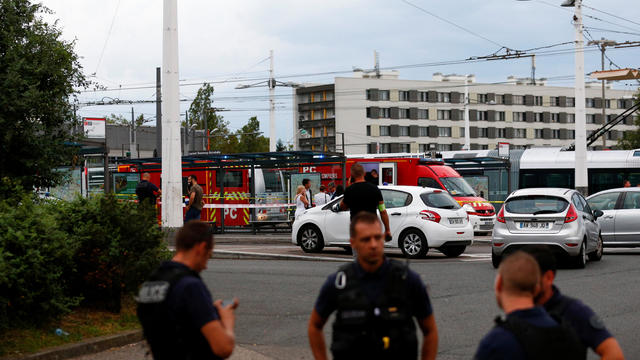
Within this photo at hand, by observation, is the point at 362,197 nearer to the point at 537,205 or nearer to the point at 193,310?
the point at 537,205

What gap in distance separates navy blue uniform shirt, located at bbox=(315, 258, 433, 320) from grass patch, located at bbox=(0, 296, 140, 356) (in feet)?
15.2

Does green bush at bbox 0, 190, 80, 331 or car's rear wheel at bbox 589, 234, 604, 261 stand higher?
green bush at bbox 0, 190, 80, 331

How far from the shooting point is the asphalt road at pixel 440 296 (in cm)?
899

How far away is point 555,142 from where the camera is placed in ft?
373

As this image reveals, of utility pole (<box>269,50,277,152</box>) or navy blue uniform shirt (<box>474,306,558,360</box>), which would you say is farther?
utility pole (<box>269,50,277,152</box>)

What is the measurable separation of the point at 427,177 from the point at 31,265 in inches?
872

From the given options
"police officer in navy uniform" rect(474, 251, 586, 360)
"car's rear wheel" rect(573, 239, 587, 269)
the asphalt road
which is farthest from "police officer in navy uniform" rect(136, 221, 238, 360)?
"car's rear wheel" rect(573, 239, 587, 269)

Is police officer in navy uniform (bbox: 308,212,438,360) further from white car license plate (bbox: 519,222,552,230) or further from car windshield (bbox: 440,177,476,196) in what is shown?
car windshield (bbox: 440,177,476,196)

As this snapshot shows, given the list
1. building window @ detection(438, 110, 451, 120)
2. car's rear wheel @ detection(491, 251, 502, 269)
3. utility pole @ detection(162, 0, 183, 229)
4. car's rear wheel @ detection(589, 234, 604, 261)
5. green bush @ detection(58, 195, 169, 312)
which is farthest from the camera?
building window @ detection(438, 110, 451, 120)

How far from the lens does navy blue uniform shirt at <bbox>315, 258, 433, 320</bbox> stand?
408cm

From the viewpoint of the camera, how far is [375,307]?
4.02m

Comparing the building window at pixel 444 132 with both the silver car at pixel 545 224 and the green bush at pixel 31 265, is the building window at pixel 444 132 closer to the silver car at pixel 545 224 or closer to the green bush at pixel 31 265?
the silver car at pixel 545 224

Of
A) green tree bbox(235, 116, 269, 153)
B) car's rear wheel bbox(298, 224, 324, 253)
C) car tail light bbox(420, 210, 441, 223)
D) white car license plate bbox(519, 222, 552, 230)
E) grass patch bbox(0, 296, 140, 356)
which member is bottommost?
grass patch bbox(0, 296, 140, 356)

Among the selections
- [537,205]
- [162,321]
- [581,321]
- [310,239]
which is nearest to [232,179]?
[310,239]
